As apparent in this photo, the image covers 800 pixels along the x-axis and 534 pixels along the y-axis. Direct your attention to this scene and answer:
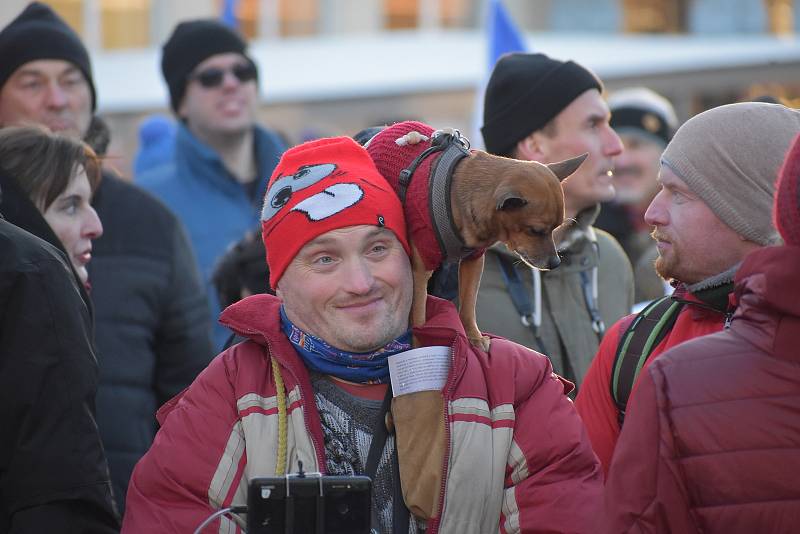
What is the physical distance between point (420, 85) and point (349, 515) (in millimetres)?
12590

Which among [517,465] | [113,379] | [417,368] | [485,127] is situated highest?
[485,127]

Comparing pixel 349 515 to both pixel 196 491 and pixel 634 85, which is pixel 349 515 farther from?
pixel 634 85

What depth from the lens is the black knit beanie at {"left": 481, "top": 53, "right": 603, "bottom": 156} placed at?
4738mm

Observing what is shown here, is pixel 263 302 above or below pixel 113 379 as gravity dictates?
above

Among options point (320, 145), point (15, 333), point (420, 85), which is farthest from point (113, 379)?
point (420, 85)

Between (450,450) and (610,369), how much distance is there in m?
0.73

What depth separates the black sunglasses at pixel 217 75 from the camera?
7.00 meters

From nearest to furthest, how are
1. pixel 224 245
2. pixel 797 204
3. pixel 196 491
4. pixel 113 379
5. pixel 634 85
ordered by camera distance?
pixel 797 204 < pixel 196 491 < pixel 113 379 < pixel 224 245 < pixel 634 85

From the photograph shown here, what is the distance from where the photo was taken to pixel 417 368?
3.05m

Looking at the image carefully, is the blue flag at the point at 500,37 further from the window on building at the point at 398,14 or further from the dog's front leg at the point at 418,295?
the window on building at the point at 398,14

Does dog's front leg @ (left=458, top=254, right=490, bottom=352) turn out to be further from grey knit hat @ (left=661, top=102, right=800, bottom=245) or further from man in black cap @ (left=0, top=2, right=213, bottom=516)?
man in black cap @ (left=0, top=2, right=213, bottom=516)

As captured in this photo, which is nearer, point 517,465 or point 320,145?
point 517,465

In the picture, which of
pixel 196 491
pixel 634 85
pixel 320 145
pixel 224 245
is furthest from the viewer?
pixel 634 85

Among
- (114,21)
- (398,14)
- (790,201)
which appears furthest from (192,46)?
(398,14)
